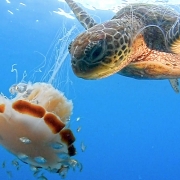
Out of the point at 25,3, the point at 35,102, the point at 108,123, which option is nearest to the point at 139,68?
the point at 35,102

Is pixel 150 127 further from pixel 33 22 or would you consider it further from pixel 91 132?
pixel 33 22

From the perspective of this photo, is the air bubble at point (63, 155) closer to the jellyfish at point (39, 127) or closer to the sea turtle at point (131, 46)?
the jellyfish at point (39, 127)

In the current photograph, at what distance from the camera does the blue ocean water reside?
924 inches

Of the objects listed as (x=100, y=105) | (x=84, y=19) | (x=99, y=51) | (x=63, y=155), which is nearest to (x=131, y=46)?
(x=99, y=51)

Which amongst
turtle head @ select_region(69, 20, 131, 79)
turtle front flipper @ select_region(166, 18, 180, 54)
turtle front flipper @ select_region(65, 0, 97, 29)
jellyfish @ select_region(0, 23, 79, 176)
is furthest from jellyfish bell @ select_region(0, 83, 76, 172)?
turtle front flipper @ select_region(65, 0, 97, 29)

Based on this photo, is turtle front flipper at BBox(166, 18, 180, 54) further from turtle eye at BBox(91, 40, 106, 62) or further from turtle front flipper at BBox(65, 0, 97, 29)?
turtle front flipper at BBox(65, 0, 97, 29)

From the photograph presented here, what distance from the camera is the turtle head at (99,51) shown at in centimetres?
287

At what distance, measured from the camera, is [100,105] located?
77750 mm

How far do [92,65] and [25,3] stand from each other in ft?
58.8

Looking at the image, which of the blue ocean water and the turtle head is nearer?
the turtle head

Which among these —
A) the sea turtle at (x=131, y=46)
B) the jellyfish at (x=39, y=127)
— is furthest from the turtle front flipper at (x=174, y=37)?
the jellyfish at (x=39, y=127)

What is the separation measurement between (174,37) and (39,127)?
1.97 m

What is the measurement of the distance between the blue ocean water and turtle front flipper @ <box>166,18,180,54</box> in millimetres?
5613

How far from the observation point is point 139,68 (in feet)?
14.0
